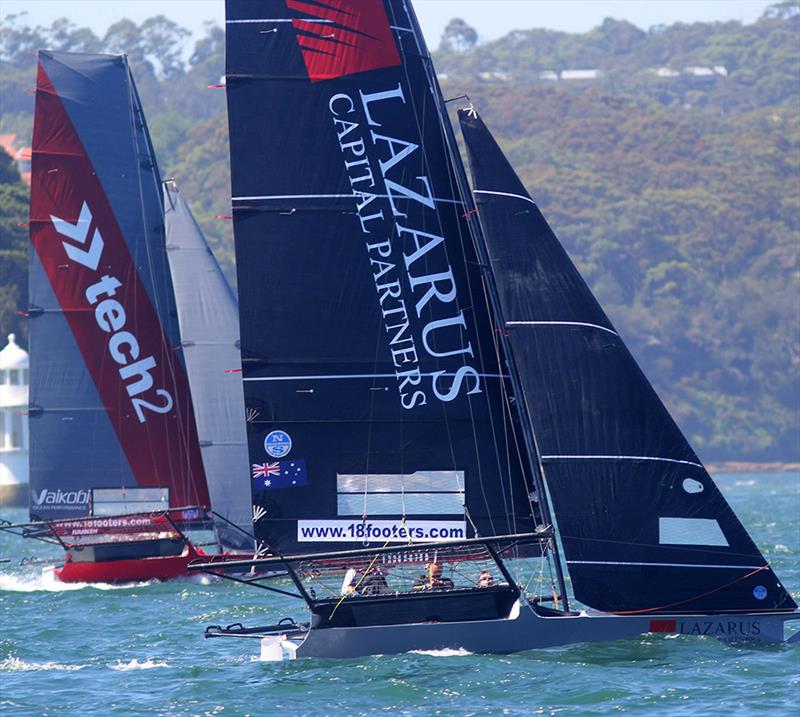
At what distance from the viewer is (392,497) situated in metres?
18.1

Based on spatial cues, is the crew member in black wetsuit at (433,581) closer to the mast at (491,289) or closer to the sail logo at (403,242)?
the mast at (491,289)

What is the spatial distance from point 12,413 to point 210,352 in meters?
39.0

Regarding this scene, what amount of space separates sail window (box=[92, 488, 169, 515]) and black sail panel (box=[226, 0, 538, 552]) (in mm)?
12893

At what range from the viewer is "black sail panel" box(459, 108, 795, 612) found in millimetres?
17750

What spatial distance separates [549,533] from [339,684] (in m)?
2.69

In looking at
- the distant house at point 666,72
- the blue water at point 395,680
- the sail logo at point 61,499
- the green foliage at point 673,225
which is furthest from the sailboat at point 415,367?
the distant house at point 666,72

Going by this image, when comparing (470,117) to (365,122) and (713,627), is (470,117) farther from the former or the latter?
(713,627)

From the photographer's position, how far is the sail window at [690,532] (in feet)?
58.2

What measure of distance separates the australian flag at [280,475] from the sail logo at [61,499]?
13.3 metres

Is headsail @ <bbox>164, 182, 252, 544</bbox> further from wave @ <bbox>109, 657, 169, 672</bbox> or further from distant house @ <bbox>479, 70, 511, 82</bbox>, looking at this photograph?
distant house @ <bbox>479, 70, 511, 82</bbox>

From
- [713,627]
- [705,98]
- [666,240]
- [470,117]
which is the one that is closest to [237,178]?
[470,117]

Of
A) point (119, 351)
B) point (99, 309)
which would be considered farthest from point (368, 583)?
point (99, 309)

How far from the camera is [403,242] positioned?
1809 centimetres

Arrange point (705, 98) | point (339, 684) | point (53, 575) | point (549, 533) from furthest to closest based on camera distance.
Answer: point (705, 98)
point (53, 575)
point (549, 533)
point (339, 684)
